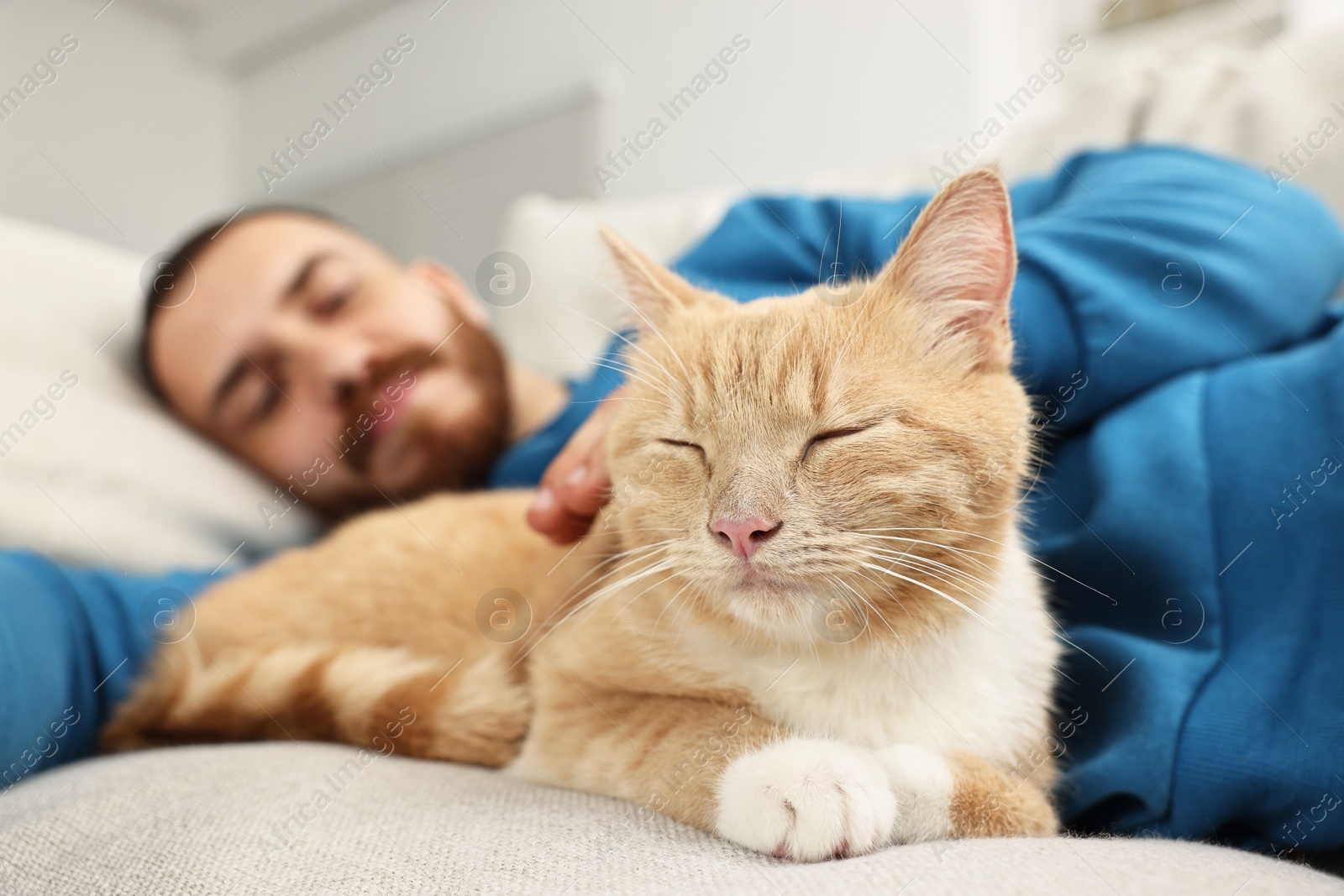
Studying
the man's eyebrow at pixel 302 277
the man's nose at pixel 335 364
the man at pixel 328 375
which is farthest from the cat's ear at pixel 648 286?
the man's eyebrow at pixel 302 277

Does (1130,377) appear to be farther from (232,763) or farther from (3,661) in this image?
(3,661)

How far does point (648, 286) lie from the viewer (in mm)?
1135

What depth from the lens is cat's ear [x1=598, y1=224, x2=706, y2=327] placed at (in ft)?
3.66

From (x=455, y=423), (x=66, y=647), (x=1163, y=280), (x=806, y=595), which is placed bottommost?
(x=66, y=647)

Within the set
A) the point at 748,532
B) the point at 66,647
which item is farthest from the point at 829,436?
the point at 66,647

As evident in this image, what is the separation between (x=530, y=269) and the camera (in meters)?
2.62

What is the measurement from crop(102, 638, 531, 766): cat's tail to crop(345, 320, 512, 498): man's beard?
32.1 inches

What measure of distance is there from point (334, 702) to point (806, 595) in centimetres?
80

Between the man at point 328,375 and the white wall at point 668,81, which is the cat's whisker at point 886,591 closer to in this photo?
the man at point 328,375

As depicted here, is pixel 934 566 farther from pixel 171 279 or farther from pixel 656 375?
pixel 171 279

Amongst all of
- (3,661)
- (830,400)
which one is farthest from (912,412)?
(3,661)

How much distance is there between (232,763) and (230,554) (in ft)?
3.80

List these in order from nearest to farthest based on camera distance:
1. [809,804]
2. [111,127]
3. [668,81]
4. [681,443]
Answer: [809,804] < [681,443] < [668,81] < [111,127]

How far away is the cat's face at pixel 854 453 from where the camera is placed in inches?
32.5
